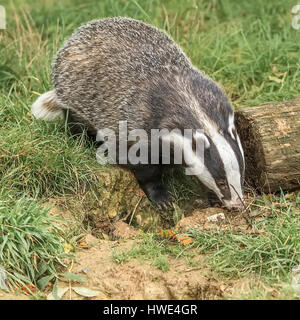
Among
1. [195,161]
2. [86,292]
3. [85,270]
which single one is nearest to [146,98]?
[195,161]

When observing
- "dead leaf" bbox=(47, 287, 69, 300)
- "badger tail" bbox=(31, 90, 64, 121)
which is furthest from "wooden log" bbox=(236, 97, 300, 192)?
"dead leaf" bbox=(47, 287, 69, 300)

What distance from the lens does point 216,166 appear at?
14.4 ft

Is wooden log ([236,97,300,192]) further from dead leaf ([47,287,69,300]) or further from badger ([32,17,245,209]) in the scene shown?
dead leaf ([47,287,69,300])

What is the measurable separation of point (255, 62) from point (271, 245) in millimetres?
2593

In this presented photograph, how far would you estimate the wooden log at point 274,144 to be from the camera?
486 centimetres

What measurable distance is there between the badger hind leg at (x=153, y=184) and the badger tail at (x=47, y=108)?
89 cm

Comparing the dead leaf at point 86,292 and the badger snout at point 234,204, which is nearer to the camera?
the dead leaf at point 86,292

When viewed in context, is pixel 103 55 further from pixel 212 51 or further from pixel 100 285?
pixel 100 285

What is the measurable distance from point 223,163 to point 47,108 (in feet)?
6.03

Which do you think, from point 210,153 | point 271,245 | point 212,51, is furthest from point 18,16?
point 271,245

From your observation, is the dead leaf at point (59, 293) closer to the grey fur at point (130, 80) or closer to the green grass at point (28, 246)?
the green grass at point (28, 246)

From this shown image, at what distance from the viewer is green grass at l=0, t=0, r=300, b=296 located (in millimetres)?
4043

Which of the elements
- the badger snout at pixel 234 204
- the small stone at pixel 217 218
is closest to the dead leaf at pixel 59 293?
the small stone at pixel 217 218

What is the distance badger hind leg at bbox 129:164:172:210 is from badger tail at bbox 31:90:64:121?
2.93ft
